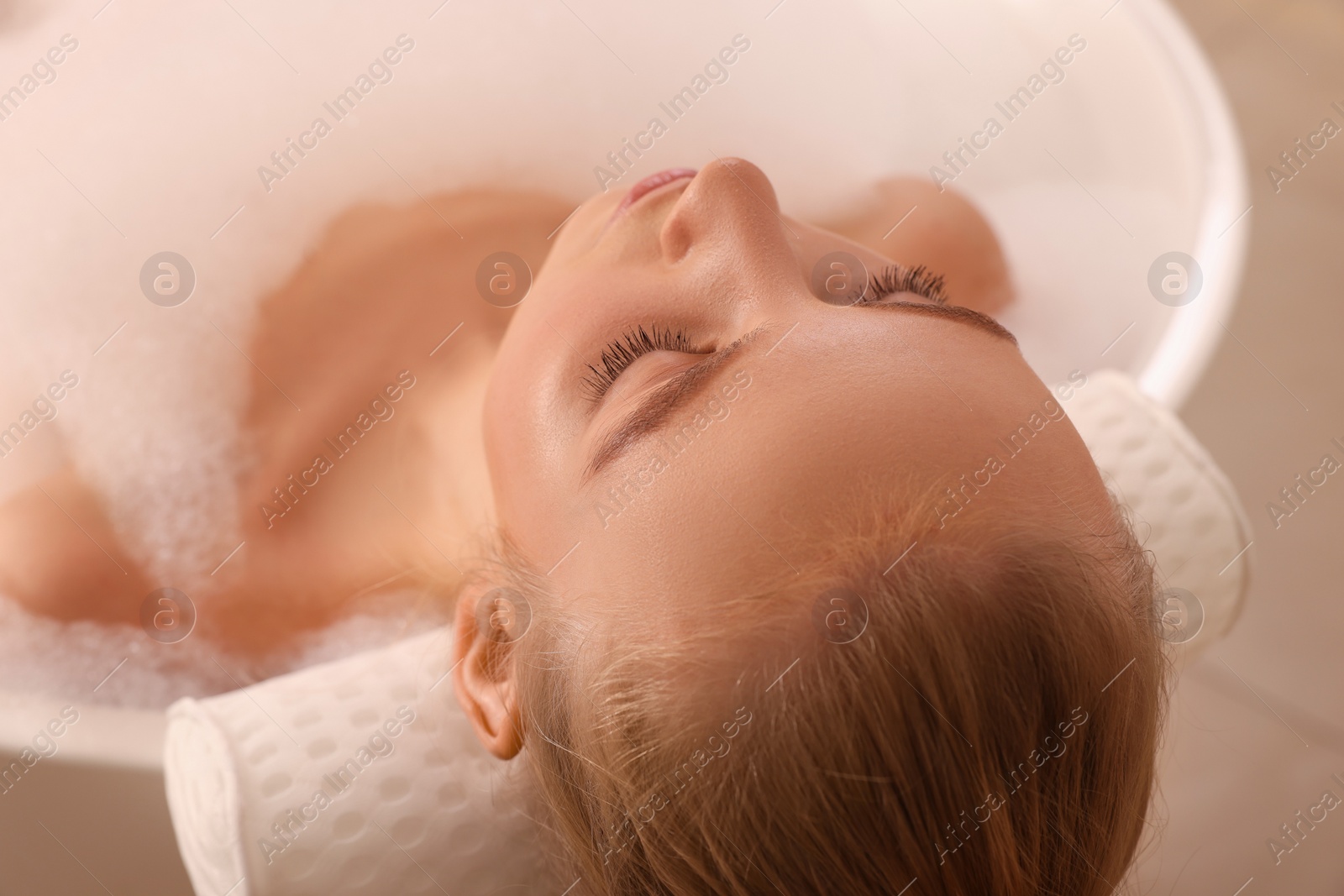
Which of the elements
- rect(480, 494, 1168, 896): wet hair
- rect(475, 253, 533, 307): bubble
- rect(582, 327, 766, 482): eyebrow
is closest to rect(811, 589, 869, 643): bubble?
rect(480, 494, 1168, 896): wet hair

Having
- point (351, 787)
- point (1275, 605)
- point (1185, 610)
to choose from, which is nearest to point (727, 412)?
point (351, 787)

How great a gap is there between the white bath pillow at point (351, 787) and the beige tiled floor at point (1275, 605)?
0.84 feet

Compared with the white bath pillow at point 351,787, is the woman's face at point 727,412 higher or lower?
higher

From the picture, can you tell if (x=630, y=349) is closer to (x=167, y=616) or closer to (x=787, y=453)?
(x=787, y=453)

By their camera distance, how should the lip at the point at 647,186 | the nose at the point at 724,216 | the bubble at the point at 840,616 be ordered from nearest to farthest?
the bubble at the point at 840,616 < the nose at the point at 724,216 < the lip at the point at 647,186

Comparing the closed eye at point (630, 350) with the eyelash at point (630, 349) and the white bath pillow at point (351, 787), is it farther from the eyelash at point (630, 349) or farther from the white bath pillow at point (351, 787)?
the white bath pillow at point (351, 787)

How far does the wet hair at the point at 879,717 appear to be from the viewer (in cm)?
49

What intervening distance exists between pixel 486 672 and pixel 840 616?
32cm

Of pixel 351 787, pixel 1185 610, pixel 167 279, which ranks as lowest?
pixel 1185 610

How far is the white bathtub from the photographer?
81 centimetres

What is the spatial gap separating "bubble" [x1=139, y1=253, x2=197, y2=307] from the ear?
48 centimetres

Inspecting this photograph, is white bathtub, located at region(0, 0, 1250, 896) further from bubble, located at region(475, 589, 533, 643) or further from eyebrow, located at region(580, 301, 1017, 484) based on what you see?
eyebrow, located at region(580, 301, 1017, 484)

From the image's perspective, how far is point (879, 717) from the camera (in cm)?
49

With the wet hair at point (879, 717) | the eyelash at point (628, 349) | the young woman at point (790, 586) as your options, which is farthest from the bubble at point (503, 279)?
the wet hair at point (879, 717)
